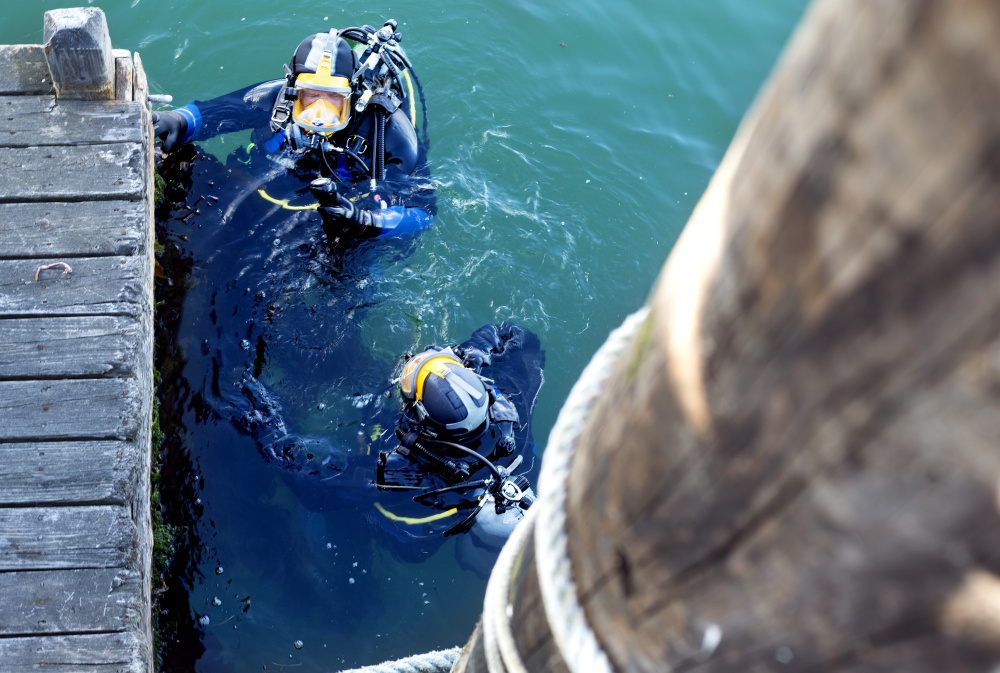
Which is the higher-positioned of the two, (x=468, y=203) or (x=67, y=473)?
(x=468, y=203)

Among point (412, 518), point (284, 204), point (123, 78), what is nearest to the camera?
point (123, 78)

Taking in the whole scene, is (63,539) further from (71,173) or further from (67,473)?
(71,173)

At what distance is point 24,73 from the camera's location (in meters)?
3.31

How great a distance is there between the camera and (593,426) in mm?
551

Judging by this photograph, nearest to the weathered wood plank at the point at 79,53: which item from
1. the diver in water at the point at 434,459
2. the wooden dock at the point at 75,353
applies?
the wooden dock at the point at 75,353

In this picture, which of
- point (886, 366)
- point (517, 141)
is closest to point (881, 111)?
point (886, 366)

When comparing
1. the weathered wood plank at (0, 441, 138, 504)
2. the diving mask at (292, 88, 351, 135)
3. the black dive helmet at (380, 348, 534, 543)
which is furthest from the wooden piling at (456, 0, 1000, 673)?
the diving mask at (292, 88, 351, 135)

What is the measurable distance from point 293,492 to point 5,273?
2.07 meters

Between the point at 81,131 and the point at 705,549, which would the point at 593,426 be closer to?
the point at 705,549

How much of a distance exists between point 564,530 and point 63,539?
2.59m

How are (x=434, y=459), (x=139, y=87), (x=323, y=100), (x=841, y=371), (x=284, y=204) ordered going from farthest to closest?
(x=284, y=204), (x=323, y=100), (x=434, y=459), (x=139, y=87), (x=841, y=371)

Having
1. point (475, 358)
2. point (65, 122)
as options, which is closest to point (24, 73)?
point (65, 122)

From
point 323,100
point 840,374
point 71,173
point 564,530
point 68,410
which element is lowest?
point 68,410

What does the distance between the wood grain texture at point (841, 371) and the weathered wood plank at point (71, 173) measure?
3289 millimetres
